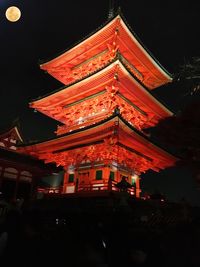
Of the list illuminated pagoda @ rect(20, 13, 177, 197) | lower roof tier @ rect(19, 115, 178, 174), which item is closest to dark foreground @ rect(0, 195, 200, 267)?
illuminated pagoda @ rect(20, 13, 177, 197)

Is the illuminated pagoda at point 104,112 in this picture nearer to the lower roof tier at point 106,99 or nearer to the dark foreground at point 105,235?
the lower roof tier at point 106,99

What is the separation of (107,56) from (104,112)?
5.52 meters

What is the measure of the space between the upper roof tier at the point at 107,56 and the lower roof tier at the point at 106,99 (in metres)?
2.34

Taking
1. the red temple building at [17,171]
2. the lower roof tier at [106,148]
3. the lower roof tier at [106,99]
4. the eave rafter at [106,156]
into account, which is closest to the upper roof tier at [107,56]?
the lower roof tier at [106,99]

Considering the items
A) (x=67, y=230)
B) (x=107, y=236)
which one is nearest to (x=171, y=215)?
(x=107, y=236)

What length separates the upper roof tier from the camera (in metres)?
19.2

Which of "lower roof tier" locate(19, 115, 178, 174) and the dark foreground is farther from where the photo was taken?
"lower roof tier" locate(19, 115, 178, 174)

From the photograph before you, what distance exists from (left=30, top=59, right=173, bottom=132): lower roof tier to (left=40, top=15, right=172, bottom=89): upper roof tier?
92.3 inches

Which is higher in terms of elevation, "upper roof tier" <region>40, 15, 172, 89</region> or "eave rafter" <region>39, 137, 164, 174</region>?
"upper roof tier" <region>40, 15, 172, 89</region>

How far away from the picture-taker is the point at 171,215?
40.8 ft

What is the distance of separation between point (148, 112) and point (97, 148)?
6659 millimetres

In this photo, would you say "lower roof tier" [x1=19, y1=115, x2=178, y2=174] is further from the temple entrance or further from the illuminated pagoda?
the temple entrance

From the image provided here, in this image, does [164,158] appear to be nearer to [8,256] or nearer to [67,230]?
[67,230]

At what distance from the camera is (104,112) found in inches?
713
